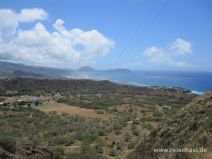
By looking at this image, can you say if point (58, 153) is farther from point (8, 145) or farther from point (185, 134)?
point (185, 134)

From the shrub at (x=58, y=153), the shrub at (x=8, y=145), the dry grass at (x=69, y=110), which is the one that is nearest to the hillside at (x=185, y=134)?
the shrub at (x=8, y=145)

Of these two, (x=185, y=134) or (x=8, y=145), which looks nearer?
(x=185, y=134)

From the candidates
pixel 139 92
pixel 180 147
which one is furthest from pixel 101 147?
pixel 139 92

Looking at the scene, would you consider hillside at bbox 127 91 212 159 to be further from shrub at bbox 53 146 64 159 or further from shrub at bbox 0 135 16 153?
shrub at bbox 53 146 64 159

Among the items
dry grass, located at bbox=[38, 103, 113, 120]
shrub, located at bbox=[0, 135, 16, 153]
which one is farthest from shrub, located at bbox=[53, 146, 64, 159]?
dry grass, located at bbox=[38, 103, 113, 120]

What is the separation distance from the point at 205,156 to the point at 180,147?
1.52 meters

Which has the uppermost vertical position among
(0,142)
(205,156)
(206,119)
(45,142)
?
(206,119)

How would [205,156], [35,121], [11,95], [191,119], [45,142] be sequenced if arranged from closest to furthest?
[205,156]
[191,119]
[45,142]
[35,121]
[11,95]

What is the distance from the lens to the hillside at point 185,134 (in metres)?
9.22

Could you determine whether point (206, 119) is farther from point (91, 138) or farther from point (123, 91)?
point (123, 91)

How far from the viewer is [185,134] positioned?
34.4 ft

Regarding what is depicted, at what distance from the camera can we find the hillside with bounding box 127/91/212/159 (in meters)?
9.22

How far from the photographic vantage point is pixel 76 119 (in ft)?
110

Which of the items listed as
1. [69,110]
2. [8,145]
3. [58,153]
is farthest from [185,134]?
[69,110]
